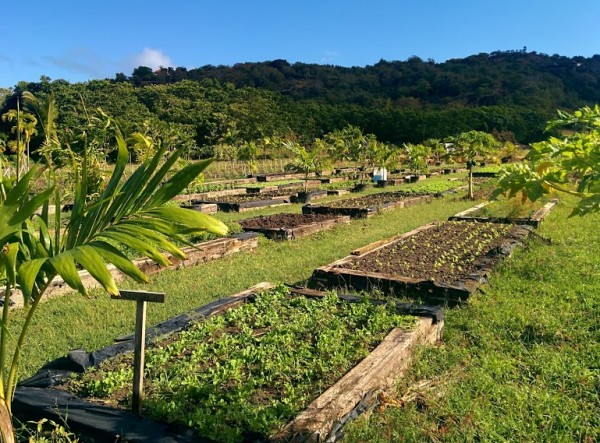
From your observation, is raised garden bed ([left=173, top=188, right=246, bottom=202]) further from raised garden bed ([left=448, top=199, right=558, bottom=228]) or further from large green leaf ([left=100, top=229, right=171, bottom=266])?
large green leaf ([left=100, top=229, right=171, bottom=266])

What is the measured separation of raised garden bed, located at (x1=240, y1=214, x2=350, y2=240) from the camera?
31.3 feet

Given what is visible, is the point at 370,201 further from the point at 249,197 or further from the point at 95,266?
the point at 95,266

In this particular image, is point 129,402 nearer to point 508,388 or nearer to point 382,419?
point 382,419

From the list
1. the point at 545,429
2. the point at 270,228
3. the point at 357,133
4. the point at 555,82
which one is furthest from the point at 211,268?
the point at 555,82

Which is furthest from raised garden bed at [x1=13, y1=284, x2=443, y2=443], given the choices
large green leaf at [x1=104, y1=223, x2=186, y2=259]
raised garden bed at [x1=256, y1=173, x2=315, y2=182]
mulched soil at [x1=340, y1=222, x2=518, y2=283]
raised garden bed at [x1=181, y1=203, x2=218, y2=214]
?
raised garden bed at [x1=256, y1=173, x2=315, y2=182]

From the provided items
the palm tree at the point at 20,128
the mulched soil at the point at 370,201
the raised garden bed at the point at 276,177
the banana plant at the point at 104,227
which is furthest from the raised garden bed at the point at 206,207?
the banana plant at the point at 104,227

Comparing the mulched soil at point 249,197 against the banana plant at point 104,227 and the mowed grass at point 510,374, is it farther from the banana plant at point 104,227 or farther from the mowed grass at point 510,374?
the banana plant at point 104,227

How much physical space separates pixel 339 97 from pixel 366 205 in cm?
6358

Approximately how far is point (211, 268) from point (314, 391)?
14.2 ft

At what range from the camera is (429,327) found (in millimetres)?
4469

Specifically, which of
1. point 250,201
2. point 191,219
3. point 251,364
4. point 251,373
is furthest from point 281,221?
point 191,219

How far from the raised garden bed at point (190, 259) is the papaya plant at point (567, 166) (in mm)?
3731

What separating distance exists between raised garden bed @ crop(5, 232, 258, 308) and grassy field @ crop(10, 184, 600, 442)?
0.61ft

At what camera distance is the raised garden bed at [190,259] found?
5902 mm
